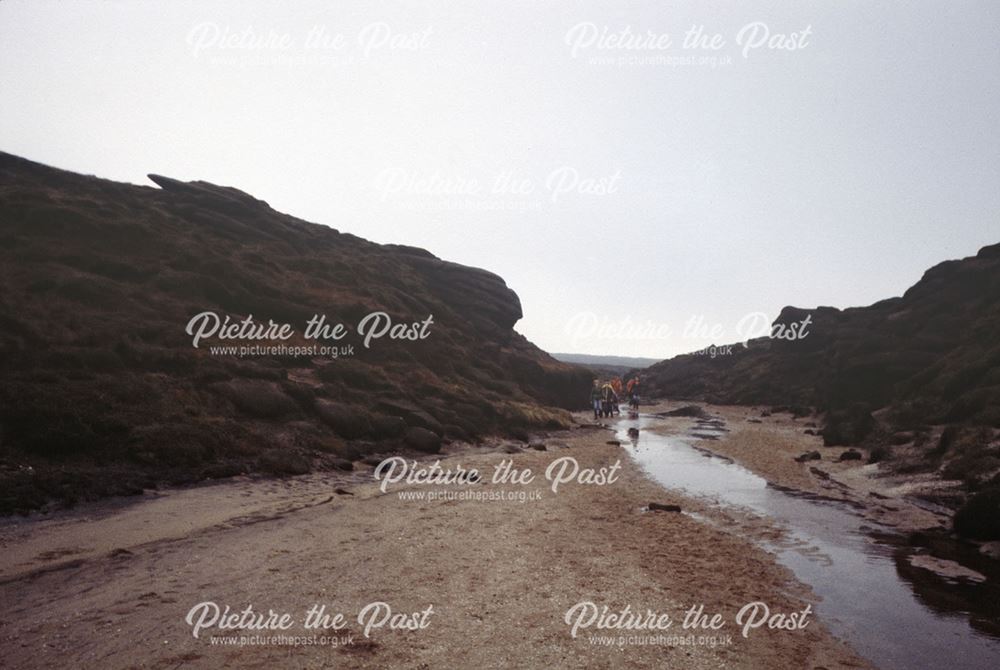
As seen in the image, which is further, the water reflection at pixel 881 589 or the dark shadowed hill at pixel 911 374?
the dark shadowed hill at pixel 911 374

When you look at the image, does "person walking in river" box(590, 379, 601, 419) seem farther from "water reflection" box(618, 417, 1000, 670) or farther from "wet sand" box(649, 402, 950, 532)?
"water reflection" box(618, 417, 1000, 670)

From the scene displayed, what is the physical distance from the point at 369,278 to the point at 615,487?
117 ft

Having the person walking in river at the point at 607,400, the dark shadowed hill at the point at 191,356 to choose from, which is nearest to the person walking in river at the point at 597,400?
the person walking in river at the point at 607,400

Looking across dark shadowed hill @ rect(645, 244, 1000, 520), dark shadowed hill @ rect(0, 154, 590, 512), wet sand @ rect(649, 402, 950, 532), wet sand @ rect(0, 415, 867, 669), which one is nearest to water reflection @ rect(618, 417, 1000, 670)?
wet sand @ rect(0, 415, 867, 669)

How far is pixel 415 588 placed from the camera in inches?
378

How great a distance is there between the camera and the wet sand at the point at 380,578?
288 inches

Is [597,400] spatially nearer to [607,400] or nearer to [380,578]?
[607,400]

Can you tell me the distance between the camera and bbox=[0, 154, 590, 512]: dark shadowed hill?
1574 cm

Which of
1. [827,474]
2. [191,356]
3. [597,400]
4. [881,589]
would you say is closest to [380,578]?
[881,589]

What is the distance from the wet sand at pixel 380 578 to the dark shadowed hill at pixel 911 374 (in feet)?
42.2

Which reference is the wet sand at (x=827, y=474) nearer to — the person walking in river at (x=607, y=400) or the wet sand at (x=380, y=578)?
the wet sand at (x=380, y=578)

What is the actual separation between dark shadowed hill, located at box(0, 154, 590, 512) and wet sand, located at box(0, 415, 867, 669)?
10.5 feet

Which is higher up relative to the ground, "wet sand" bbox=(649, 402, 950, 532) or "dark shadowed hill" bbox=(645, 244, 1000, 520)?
"dark shadowed hill" bbox=(645, 244, 1000, 520)

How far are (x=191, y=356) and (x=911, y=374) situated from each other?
53215 millimetres
